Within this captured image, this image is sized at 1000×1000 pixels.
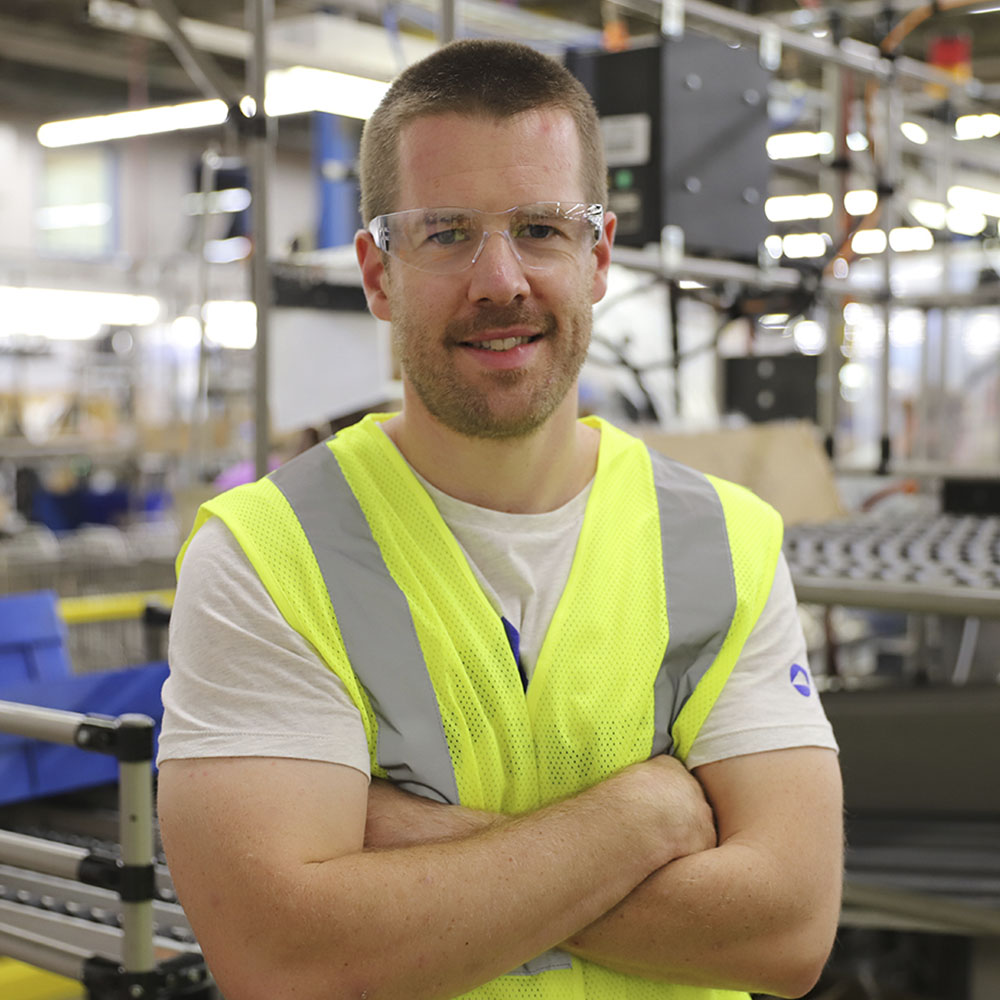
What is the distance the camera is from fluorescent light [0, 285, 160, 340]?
12.4 m

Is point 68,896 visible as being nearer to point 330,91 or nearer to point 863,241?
point 330,91

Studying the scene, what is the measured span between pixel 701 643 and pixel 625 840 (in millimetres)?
278

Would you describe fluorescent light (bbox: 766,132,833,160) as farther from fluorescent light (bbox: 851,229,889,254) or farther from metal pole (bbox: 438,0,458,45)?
metal pole (bbox: 438,0,458,45)

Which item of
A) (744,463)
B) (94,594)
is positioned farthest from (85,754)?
(94,594)

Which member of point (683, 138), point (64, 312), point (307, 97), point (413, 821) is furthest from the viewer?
point (64, 312)

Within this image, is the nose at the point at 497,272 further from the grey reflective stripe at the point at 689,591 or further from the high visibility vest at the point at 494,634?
the grey reflective stripe at the point at 689,591

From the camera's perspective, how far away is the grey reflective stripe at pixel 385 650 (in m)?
1.32

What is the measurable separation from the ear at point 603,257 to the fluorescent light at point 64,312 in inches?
434

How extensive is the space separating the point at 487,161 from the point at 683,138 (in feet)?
5.39

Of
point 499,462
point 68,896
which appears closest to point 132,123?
point 68,896

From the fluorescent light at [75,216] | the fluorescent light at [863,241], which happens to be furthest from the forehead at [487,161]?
the fluorescent light at [75,216]

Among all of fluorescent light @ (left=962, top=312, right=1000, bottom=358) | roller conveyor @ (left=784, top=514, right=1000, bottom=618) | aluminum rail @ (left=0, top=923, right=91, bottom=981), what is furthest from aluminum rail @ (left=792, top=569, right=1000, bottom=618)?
fluorescent light @ (left=962, top=312, right=1000, bottom=358)

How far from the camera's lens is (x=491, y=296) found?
1.36 m

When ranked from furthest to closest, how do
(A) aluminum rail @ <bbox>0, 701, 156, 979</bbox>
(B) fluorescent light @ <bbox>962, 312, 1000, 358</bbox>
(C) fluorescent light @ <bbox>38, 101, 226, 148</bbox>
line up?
(B) fluorescent light @ <bbox>962, 312, 1000, 358</bbox> < (C) fluorescent light @ <bbox>38, 101, 226, 148</bbox> < (A) aluminum rail @ <bbox>0, 701, 156, 979</bbox>
